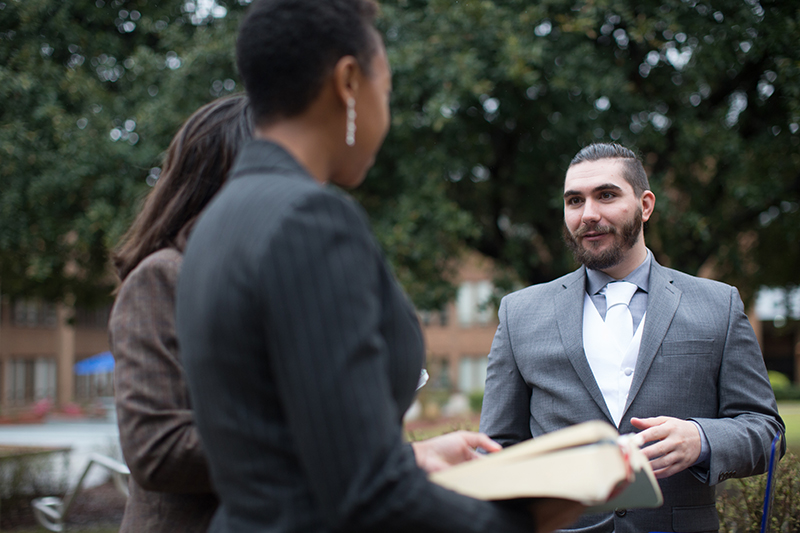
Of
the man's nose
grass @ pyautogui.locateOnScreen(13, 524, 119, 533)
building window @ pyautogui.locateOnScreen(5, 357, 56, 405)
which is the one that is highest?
the man's nose

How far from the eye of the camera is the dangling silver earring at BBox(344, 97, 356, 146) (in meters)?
1.20

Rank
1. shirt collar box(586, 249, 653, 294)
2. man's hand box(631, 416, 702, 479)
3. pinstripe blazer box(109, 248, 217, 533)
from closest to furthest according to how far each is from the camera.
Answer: pinstripe blazer box(109, 248, 217, 533) < man's hand box(631, 416, 702, 479) < shirt collar box(586, 249, 653, 294)

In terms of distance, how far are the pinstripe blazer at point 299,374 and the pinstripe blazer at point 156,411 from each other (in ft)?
1.41

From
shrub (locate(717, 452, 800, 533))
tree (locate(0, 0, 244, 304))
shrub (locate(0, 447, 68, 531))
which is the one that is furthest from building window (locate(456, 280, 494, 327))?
shrub (locate(717, 452, 800, 533))

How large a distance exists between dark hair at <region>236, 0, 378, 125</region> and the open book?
0.67 meters

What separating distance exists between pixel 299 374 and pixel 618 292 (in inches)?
80.9

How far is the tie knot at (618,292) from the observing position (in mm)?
2754

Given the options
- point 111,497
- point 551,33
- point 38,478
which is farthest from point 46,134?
point 551,33

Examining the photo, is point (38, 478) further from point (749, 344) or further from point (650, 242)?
point (749, 344)

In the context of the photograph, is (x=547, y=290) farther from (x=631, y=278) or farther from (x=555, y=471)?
(x=555, y=471)

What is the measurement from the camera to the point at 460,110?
9516 millimetres

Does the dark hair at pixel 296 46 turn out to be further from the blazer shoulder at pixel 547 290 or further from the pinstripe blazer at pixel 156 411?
the blazer shoulder at pixel 547 290

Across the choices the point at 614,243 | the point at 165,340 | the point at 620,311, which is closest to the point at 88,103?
the point at 614,243

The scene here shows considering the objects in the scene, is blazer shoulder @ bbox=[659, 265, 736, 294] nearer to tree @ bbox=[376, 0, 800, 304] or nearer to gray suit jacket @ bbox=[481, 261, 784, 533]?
gray suit jacket @ bbox=[481, 261, 784, 533]
